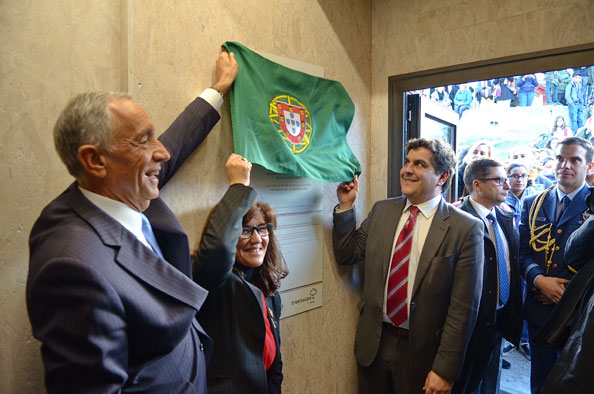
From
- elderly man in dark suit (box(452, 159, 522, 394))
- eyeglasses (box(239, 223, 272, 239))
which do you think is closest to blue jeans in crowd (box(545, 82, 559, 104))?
elderly man in dark suit (box(452, 159, 522, 394))

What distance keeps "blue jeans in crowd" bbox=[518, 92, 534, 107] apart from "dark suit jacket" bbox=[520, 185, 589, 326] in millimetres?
794

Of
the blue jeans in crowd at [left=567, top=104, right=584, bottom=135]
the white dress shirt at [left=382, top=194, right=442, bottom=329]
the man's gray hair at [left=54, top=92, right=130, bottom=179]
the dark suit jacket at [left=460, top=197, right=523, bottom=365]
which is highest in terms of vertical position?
the blue jeans in crowd at [left=567, top=104, right=584, bottom=135]

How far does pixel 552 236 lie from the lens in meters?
2.28

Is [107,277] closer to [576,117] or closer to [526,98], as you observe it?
[526,98]

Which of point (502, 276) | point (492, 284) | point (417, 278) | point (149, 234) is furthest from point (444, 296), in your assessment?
point (149, 234)

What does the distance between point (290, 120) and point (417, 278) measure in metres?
1.01

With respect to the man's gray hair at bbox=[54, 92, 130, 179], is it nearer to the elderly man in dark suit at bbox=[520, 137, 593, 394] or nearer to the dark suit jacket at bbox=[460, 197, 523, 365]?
the dark suit jacket at bbox=[460, 197, 523, 365]

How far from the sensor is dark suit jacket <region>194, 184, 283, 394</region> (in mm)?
1388

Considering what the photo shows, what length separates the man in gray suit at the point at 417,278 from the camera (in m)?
1.88

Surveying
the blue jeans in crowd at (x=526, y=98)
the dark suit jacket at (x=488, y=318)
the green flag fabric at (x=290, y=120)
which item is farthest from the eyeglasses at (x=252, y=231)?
the blue jeans in crowd at (x=526, y=98)

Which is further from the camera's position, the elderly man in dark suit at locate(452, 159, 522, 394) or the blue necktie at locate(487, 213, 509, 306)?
the blue necktie at locate(487, 213, 509, 306)

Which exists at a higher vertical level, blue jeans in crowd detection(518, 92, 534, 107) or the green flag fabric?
blue jeans in crowd detection(518, 92, 534, 107)

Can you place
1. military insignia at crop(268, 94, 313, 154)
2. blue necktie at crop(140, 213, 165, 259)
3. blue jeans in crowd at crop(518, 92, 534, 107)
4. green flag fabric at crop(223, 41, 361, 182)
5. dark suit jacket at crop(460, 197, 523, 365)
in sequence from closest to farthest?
1. blue necktie at crop(140, 213, 165, 259)
2. green flag fabric at crop(223, 41, 361, 182)
3. military insignia at crop(268, 94, 313, 154)
4. dark suit jacket at crop(460, 197, 523, 365)
5. blue jeans in crowd at crop(518, 92, 534, 107)

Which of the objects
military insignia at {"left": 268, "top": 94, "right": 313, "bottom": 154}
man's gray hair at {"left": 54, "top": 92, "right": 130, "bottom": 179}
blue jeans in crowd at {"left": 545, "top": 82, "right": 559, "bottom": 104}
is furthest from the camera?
blue jeans in crowd at {"left": 545, "top": 82, "right": 559, "bottom": 104}
